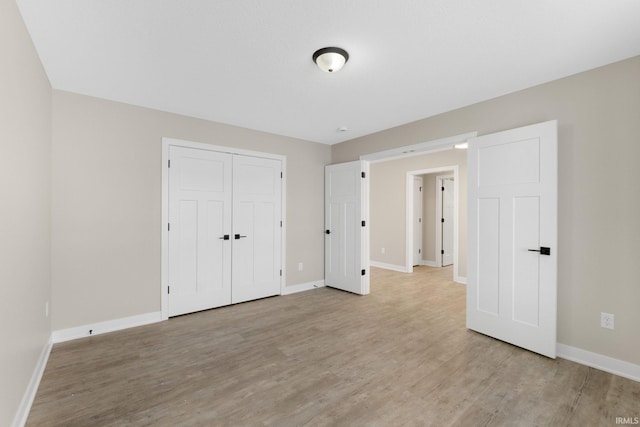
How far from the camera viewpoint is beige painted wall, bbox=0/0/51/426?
1.52 metres

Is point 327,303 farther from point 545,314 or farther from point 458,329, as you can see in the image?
point 545,314

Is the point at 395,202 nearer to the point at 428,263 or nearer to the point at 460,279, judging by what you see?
the point at 428,263

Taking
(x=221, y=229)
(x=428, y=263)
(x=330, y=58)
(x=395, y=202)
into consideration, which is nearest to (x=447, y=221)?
(x=428, y=263)

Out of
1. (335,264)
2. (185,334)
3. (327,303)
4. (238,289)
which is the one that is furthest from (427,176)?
(185,334)

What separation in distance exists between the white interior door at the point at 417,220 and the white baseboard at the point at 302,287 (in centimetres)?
302

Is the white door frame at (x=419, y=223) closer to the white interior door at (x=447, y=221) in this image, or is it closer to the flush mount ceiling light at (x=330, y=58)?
the white interior door at (x=447, y=221)

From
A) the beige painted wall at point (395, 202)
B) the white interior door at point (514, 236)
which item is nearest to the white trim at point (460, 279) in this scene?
the beige painted wall at point (395, 202)

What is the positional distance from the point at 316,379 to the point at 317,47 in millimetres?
2582

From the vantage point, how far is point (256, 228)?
14.0ft

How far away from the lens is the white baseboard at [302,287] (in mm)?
4598

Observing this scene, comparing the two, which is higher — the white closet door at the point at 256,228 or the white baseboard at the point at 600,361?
the white closet door at the point at 256,228

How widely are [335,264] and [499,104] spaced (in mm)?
3258

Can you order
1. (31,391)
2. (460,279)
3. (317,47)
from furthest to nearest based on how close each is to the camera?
(460,279) < (317,47) < (31,391)

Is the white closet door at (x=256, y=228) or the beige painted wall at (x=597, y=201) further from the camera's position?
the white closet door at (x=256, y=228)
